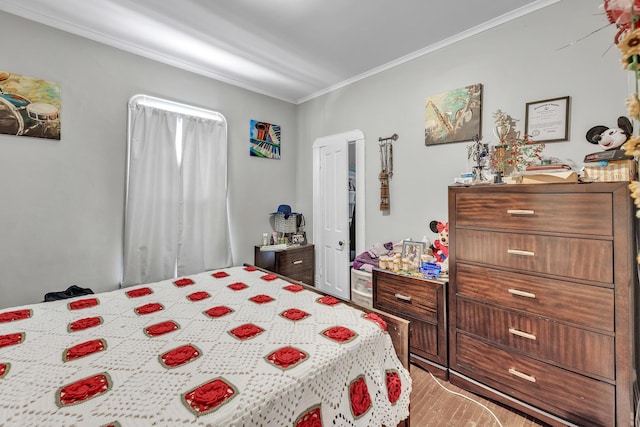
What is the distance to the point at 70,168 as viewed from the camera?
7.48 ft

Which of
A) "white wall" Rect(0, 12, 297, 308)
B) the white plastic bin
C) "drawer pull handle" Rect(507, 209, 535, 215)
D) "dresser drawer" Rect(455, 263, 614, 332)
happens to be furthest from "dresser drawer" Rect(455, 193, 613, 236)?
"white wall" Rect(0, 12, 297, 308)

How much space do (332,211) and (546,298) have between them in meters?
2.25

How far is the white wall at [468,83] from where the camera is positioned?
1802mm

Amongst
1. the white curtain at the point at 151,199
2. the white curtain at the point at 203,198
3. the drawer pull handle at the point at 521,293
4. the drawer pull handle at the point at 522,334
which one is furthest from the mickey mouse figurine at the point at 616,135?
the white curtain at the point at 151,199

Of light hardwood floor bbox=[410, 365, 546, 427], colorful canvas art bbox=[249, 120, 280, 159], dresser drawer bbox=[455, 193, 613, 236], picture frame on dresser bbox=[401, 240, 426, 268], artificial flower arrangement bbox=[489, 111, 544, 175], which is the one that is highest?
colorful canvas art bbox=[249, 120, 280, 159]

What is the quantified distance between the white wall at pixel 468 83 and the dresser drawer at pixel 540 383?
1.04 metres

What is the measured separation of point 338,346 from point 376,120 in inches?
97.1

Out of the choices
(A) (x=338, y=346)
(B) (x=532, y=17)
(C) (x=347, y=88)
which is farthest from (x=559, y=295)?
(C) (x=347, y=88)

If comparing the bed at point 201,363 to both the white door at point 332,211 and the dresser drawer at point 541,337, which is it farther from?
Answer: the white door at point 332,211

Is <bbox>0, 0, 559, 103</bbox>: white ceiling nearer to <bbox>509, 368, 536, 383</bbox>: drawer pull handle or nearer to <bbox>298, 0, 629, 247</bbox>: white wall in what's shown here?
<bbox>298, 0, 629, 247</bbox>: white wall

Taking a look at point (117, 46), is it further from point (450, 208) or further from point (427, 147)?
point (450, 208)

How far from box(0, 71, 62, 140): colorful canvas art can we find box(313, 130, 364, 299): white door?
99.2 inches

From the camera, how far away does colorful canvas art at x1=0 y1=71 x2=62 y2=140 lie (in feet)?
6.64

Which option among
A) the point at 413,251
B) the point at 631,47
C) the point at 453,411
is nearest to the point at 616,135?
the point at 413,251
